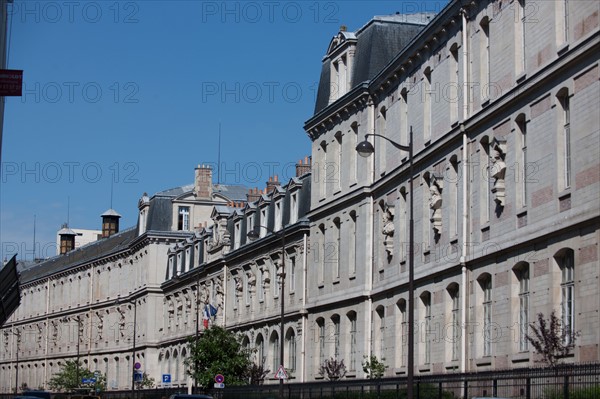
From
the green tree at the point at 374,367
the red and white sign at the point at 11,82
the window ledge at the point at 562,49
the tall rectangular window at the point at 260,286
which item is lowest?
the green tree at the point at 374,367

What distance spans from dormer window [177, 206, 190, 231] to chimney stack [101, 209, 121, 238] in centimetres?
4127

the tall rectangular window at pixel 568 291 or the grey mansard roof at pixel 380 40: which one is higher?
the grey mansard roof at pixel 380 40

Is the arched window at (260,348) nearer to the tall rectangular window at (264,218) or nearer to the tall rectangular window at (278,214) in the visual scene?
the tall rectangular window at (264,218)

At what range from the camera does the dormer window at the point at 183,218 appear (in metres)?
109

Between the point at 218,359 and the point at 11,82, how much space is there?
39.8 meters

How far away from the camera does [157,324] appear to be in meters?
105

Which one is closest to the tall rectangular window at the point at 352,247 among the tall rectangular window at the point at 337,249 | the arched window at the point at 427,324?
the tall rectangular window at the point at 337,249

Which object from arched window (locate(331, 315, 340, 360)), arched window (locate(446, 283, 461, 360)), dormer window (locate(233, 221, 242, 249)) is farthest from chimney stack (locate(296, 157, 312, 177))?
arched window (locate(446, 283, 461, 360))

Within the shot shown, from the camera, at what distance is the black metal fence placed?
3028 cm

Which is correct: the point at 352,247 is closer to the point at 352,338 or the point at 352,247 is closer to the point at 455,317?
the point at 352,338

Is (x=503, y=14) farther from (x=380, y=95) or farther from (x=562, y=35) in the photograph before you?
(x=380, y=95)

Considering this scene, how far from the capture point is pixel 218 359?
70625mm

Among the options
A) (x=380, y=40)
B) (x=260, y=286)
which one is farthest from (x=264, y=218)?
(x=380, y=40)

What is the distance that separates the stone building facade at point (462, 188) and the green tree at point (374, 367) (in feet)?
1.66
